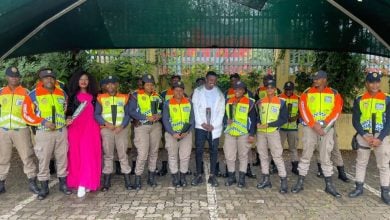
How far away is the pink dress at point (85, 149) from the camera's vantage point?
5859mm

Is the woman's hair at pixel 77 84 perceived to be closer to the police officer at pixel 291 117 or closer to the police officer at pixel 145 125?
the police officer at pixel 145 125

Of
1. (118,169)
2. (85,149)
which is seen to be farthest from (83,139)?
(118,169)

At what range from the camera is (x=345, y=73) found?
369 inches

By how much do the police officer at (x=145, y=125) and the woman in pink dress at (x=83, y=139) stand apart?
2.00 ft

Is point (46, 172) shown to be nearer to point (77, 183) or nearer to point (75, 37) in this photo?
point (77, 183)

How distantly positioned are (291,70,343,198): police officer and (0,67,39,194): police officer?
4.20 metres

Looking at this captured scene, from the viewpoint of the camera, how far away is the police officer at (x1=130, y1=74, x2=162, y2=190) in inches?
241

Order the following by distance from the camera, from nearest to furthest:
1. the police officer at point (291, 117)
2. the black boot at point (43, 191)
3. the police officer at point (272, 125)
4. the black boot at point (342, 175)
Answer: the black boot at point (43, 191) < the police officer at point (272, 125) < the black boot at point (342, 175) < the police officer at point (291, 117)

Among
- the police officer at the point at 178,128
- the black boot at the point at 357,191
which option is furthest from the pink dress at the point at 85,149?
the black boot at the point at 357,191

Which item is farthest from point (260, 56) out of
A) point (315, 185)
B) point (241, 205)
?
point (241, 205)

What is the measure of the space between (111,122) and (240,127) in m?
2.05

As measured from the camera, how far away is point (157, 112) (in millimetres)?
6320

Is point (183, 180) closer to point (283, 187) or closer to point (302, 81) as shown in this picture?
point (283, 187)

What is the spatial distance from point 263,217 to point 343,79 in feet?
18.4
